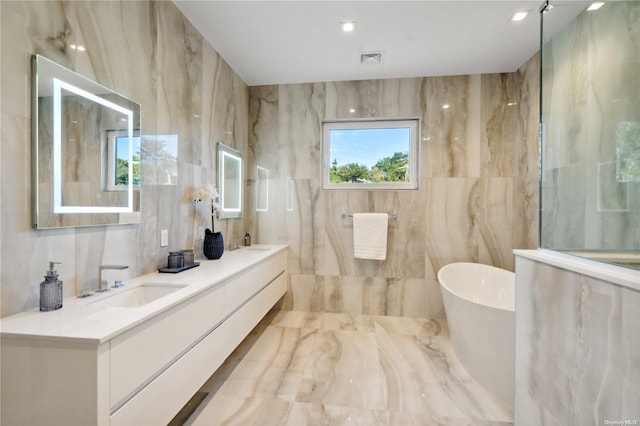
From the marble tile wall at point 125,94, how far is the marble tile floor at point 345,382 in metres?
0.93

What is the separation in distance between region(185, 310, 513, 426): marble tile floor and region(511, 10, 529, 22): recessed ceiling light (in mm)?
2495

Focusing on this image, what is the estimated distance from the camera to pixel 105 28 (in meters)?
1.35

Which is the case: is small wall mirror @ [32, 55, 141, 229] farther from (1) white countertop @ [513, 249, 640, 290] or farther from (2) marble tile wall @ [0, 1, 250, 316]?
(1) white countertop @ [513, 249, 640, 290]

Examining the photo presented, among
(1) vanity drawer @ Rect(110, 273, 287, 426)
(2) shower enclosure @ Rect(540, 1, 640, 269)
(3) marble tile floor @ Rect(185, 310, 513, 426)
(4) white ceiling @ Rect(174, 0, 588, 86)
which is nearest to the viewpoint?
(1) vanity drawer @ Rect(110, 273, 287, 426)

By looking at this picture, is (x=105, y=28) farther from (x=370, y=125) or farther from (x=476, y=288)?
(x=476, y=288)

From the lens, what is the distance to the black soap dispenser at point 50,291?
104 centimetres

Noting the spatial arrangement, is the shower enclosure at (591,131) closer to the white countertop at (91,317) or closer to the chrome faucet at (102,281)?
the white countertop at (91,317)

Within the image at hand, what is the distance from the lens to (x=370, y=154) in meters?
3.05

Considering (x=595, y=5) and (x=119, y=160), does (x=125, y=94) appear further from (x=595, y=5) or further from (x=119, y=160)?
(x=595, y=5)

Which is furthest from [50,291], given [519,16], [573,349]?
[519,16]

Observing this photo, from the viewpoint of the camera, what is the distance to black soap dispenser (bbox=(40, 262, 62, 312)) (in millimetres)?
1036

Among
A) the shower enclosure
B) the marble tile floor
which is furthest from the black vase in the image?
the shower enclosure

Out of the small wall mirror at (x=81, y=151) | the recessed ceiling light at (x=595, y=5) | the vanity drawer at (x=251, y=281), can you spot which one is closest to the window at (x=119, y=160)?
the small wall mirror at (x=81, y=151)

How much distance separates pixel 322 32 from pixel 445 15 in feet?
2.85
